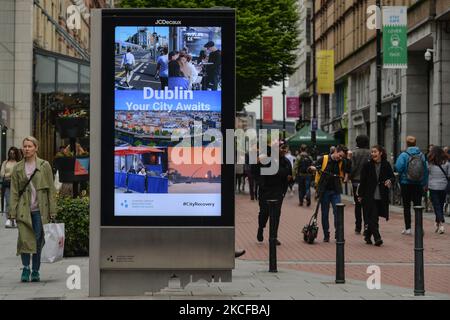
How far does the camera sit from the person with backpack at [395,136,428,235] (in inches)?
733

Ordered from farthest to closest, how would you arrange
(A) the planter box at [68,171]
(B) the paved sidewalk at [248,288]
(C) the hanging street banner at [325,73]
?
(C) the hanging street banner at [325,73] → (A) the planter box at [68,171] → (B) the paved sidewalk at [248,288]

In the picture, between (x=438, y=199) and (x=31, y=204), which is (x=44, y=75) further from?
(x=31, y=204)

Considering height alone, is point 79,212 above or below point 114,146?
below

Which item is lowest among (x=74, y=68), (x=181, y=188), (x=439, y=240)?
(x=439, y=240)

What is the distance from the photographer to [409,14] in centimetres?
3784

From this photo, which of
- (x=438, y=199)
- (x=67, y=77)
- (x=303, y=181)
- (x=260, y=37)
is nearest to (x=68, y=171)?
(x=438, y=199)

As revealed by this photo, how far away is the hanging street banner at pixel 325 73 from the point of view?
147 feet

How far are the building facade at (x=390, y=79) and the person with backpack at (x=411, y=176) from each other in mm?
12455

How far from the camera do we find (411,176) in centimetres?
1870

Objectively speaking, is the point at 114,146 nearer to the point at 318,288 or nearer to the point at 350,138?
the point at 318,288

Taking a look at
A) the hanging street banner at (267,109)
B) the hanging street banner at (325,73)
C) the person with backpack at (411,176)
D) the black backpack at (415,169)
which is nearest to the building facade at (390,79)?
the hanging street banner at (325,73)

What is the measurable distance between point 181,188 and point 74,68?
25.7 metres

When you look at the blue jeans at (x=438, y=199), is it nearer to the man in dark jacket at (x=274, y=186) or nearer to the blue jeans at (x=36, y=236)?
the man in dark jacket at (x=274, y=186)
